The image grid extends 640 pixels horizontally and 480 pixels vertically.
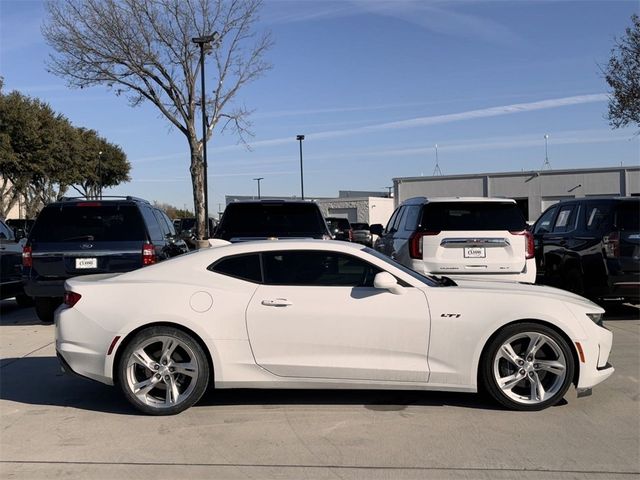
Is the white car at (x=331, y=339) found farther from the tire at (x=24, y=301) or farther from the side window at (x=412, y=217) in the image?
the tire at (x=24, y=301)

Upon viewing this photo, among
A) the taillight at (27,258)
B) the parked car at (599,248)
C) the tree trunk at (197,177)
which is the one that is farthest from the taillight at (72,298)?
the tree trunk at (197,177)

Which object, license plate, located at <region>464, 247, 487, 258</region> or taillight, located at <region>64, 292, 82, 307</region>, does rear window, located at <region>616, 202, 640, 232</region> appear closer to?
license plate, located at <region>464, 247, 487, 258</region>

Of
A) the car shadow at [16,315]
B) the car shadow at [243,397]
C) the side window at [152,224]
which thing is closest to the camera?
the car shadow at [243,397]

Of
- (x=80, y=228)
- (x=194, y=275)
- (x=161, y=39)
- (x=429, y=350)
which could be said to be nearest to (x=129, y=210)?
(x=80, y=228)

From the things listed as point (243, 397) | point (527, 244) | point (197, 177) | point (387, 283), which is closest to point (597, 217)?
point (527, 244)

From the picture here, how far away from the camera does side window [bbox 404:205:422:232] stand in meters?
8.77

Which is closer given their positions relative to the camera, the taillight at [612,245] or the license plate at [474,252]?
the license plate at [474,252]

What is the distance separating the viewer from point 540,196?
44438 millimetres

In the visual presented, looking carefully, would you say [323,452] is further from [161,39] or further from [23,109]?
[23,109]

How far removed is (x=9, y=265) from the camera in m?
11.0

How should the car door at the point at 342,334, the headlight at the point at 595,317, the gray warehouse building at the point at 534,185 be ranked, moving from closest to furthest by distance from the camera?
the car door at the point at 342,334 → the headlight at the point at 595,317 → the gray warehouse building at the point at 534,185

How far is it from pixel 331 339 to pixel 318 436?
78 centimetres

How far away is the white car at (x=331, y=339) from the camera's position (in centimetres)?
500

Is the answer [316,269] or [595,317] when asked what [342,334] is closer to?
[316,269]
